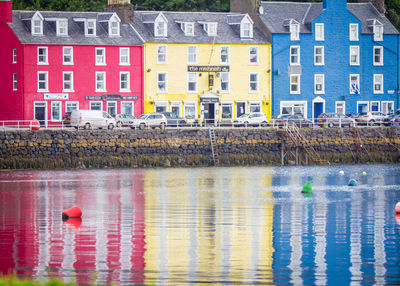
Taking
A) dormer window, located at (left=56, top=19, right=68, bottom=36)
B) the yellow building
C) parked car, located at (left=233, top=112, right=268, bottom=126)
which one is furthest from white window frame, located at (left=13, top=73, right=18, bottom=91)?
parked car, located at (left=233, top=112, right=268, bottom=126)

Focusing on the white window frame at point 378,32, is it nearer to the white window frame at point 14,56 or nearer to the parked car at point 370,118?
the parked car at point 370,118

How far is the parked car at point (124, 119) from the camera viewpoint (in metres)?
68.2

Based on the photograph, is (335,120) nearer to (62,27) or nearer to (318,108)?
(318,108)

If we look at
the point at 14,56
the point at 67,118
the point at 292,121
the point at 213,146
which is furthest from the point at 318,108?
the point at 14,56

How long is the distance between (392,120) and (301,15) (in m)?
16.0

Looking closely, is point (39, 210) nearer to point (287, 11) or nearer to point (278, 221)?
point (278, 221)

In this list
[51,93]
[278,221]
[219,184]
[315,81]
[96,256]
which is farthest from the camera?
[315,81]

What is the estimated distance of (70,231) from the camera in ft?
105

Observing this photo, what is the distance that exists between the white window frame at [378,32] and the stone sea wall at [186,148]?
16161mm

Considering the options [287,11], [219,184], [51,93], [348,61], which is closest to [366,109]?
[348,61]

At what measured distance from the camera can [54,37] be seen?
7456 cm

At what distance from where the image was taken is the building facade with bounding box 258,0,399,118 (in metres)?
82.6

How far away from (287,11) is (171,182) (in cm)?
3683

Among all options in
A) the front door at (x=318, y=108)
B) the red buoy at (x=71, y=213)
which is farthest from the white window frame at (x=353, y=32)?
the red buoy at (x=71, y=213)
